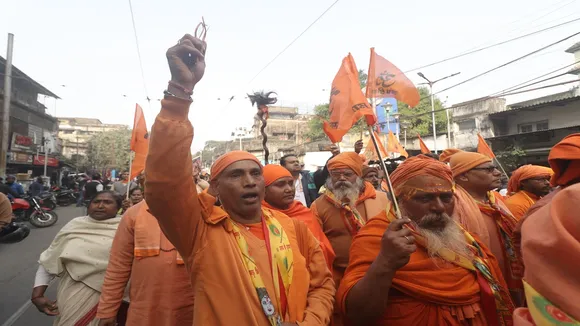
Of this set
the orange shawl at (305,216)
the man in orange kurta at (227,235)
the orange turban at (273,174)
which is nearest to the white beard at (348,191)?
the orange shawl at (305,216)

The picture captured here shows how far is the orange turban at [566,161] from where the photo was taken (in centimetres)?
237

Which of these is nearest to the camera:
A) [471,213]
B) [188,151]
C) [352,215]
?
[188,151]

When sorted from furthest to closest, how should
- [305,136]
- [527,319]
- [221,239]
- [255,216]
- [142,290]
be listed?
[305,136] < [142,290] < [255,216] < [221,239] < [527,319]

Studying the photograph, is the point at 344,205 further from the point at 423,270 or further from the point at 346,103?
the point at 423,270

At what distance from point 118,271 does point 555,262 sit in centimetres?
267

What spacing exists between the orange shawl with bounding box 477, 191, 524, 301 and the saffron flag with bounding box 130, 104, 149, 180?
12.4ft

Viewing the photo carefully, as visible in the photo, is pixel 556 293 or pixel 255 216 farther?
pixel 255 216

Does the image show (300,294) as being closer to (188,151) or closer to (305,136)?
(188,151)

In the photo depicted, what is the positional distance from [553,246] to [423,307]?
1.17m

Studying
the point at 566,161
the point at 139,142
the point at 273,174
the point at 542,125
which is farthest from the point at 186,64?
Answer: the point at 542,125

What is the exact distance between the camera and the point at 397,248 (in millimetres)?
1756

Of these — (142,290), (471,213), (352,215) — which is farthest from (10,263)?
(471,213)

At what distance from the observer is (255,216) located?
6.63 feet

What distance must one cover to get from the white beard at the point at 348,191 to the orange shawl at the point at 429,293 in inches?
65.6
